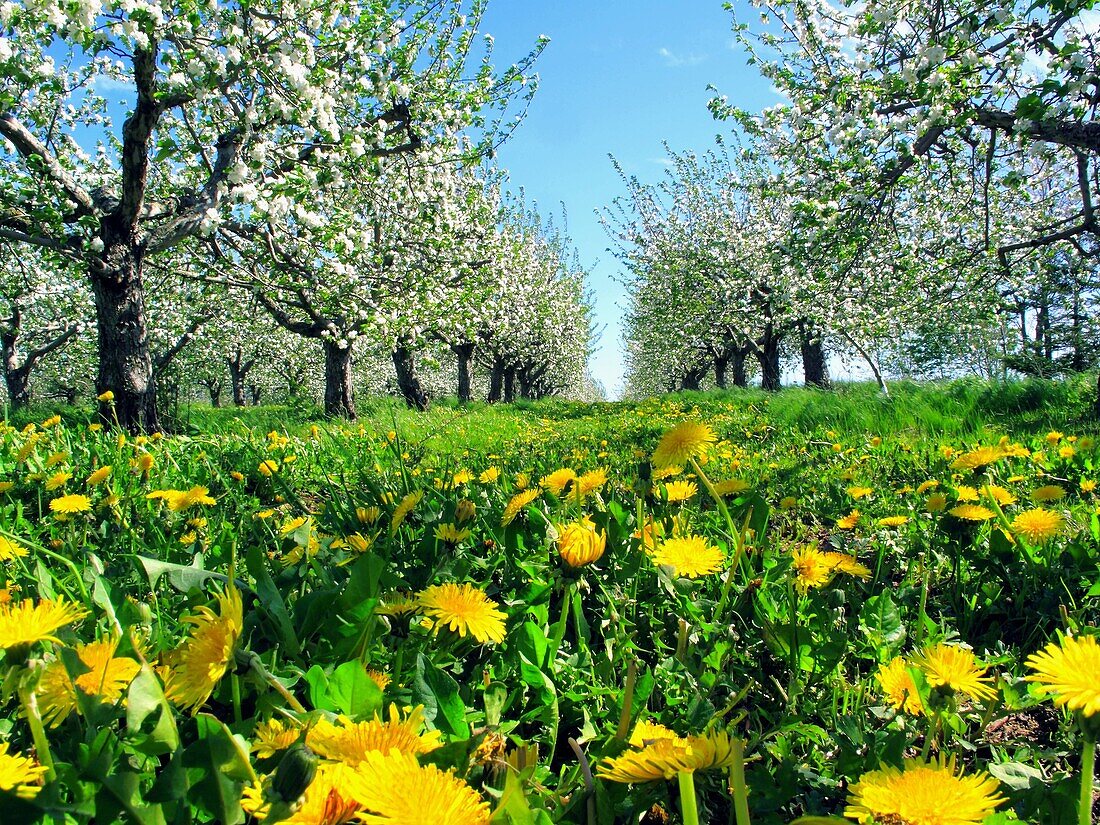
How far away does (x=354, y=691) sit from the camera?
2.33 feet

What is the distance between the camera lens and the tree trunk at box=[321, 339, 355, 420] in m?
10.5

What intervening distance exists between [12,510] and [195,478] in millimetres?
639

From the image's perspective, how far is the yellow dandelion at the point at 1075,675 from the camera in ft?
1.55

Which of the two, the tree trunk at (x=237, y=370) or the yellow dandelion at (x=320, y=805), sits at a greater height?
the tree trunk at (x=237, y=370)

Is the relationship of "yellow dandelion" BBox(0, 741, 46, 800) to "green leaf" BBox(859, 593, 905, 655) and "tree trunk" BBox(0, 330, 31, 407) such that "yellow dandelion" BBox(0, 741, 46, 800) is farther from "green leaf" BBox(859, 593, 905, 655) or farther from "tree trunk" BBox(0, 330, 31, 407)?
"tree trunk" BBox(0, 330, 31, 407)

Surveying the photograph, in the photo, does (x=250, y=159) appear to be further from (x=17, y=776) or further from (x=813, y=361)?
(x=813, y=361)

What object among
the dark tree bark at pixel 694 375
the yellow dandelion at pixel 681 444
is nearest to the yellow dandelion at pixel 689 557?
the yellow dandelion at pixel 681 444

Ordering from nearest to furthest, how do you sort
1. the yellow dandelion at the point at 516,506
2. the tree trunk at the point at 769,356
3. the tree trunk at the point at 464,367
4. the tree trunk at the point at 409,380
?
the yellow dandelion at the point at 516,506 → the tree trunk at the point at 409,380 → the tree trunk at the point at 769,356 → the tree trunk at the point at 464,367

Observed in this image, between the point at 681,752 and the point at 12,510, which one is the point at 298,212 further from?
the point at 681,752

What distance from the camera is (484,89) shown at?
7.14 meters

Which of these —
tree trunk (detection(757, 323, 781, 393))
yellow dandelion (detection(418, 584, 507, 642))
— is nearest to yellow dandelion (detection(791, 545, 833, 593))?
yellow dandelion (detection(418, 584, 507, 642))

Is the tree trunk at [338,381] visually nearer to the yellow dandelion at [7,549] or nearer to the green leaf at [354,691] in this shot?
the yellow dandelion at [7,549]

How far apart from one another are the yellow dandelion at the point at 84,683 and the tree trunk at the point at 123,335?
529 cm

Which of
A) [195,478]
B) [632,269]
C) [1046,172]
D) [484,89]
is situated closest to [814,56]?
[1046,172]
